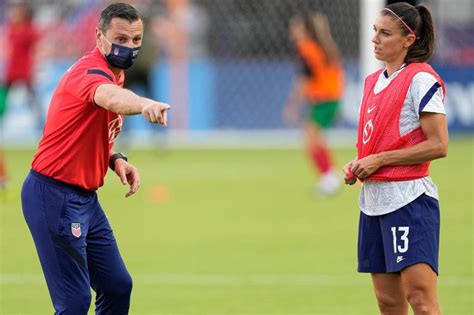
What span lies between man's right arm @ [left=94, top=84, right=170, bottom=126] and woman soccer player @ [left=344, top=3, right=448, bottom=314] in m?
1.39

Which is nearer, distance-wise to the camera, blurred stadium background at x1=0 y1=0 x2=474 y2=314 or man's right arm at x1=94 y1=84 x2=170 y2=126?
man's right arm at x1=94 y1=84 x2=170 y2=126

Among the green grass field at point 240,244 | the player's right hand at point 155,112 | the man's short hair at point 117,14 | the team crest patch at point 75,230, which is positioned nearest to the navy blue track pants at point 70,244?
the team crest patch at point 75,230

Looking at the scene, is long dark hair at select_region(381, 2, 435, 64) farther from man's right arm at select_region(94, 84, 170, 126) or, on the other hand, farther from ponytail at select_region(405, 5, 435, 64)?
man's right arm at select_region(94, 84, 170, 126)

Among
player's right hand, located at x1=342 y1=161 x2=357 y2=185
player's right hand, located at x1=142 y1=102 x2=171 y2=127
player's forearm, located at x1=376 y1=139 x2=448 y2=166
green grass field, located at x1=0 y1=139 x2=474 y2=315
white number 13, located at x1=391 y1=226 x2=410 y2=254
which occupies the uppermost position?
player's right hand, located at x1=142 y1=102 x2=171 y2=127

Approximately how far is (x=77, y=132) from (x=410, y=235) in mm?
1923

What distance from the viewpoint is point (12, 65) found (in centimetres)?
1895

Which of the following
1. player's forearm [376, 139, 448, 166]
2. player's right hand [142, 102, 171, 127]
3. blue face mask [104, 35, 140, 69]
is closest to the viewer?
player's right hand [142, 102, 171, 127]

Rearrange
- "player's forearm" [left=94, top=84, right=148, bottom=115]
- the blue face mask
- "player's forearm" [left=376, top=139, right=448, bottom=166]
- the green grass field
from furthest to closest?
1. the green grass field
2. the blue face mask
3. "player's forearm" [left=376, top=139, right=448, bottom=166]
4. "player's forearm" [left=94, top=84, right=148, bottom=115]

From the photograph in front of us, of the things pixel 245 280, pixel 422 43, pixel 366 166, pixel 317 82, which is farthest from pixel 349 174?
pixel 317 82

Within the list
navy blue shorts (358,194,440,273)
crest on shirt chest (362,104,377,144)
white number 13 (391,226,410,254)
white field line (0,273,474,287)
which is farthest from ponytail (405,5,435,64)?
white field line (0,273,474,287)

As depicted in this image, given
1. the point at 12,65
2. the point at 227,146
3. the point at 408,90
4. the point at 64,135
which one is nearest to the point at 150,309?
the point at 64,135

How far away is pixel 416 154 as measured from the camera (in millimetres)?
6023

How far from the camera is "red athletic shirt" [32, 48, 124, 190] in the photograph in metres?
6.02

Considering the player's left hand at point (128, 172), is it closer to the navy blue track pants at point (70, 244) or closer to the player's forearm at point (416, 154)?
the navy blue track pants at point (70, 244)
